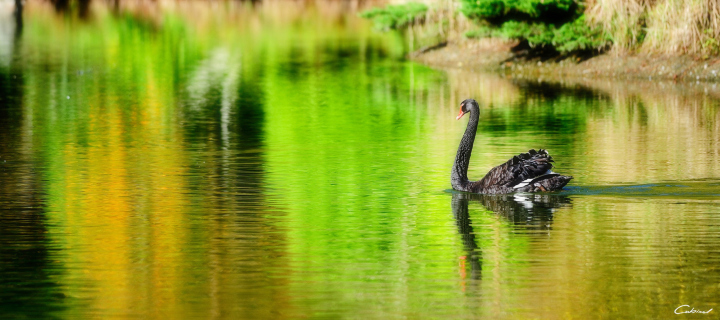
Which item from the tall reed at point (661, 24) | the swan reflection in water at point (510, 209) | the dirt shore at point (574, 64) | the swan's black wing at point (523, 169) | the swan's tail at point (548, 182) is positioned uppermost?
the tall reed at point (661, 24)

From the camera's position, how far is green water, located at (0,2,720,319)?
28.9 ft

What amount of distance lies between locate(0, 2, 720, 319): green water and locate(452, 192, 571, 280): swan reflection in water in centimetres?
4

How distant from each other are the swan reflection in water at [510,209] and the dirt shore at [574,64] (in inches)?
634

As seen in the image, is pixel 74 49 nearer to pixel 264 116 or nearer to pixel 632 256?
pixel 264 116

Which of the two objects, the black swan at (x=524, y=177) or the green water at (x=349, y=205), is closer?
the green water at (x=349, y=205)

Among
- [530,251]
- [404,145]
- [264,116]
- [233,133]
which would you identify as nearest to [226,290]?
[530,251]

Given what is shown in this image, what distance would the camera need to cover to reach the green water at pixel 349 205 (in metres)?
8.80

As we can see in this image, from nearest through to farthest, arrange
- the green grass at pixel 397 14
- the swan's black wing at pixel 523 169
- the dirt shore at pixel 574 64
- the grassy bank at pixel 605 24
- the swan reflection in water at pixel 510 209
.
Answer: the swan reflection in water at pixel 510 209 → the swan's black wing at pixel 523 169 → the grassy bank at pixel 605 24 → the dirt shore at pixel 574 64 → the green grass at pixel 397 14

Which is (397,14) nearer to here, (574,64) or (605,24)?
(574,64)

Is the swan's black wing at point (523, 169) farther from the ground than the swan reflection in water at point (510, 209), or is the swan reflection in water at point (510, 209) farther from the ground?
the swan's black wing at point (523, 169)

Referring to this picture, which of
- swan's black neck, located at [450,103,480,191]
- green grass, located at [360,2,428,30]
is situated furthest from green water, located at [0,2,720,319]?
green grass, located at [360,2,428,30]

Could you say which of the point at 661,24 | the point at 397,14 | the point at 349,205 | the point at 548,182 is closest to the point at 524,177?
the point at 548,182

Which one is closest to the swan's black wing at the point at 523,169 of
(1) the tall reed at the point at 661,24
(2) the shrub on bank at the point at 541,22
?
(1) the tall reed at the point at 661,24

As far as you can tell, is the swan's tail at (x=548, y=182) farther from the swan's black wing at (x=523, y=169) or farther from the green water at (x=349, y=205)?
the green water at (x=349, y=205)
